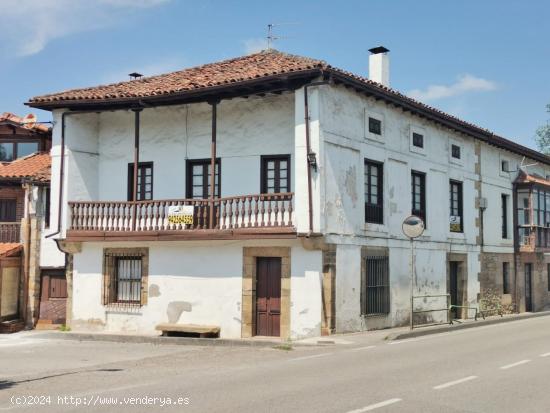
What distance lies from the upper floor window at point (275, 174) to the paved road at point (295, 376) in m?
4.65

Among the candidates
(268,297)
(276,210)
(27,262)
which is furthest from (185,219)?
(27,262)

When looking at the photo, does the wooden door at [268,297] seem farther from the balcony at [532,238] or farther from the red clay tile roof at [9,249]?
the balcony at [532,238]

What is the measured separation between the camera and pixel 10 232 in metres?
24.3

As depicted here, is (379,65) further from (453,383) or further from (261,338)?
(453,383)

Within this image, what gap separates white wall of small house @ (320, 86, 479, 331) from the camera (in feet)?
59.9

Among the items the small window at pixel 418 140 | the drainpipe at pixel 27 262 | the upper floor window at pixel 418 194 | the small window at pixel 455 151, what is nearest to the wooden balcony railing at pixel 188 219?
the drainpipe at pixel 27 262

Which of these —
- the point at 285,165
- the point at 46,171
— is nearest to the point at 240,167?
the point at 285,165

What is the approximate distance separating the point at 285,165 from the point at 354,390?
10.6 m

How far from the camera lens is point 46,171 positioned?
79.2ft

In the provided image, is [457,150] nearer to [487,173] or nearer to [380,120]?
[487,173]

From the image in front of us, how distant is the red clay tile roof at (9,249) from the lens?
22.8 m

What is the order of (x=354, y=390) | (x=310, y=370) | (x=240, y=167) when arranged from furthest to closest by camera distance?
(x=240, y=167)
(x=310, y=370)
(x=354, y=390)

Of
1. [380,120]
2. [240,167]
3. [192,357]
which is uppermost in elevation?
[380,120]

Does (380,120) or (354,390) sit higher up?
(380,120)
